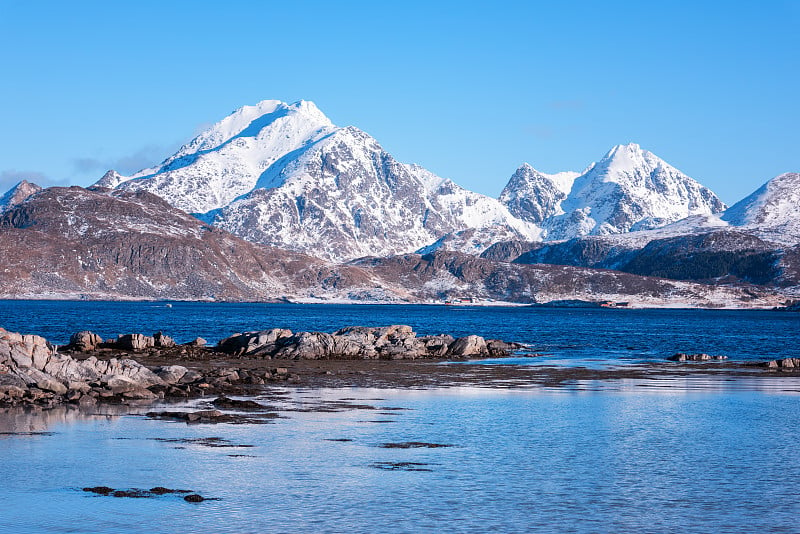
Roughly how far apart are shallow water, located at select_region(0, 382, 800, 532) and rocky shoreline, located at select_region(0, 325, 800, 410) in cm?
737

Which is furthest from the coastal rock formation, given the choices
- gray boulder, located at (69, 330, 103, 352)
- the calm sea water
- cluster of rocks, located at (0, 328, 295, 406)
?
gray boulder, located at (69, 330, 103, 352)

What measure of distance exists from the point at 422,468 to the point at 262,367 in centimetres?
4125

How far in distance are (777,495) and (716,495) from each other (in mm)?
1697

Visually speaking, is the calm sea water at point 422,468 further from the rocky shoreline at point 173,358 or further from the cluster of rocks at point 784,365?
the cluster of rocks at point 784,365

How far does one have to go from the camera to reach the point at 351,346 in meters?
89.7

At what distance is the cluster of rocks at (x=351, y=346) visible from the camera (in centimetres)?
8650

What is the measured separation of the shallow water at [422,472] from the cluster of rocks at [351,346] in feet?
131

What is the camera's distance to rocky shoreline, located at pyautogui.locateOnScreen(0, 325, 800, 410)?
50250 mm

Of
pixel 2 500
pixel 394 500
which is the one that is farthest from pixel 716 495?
pixel 2 500

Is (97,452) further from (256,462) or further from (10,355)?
(10,355)

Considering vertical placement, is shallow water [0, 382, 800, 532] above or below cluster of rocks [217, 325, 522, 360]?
below

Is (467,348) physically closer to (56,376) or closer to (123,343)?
(123,343)

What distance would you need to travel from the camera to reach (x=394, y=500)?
26094 millimetres

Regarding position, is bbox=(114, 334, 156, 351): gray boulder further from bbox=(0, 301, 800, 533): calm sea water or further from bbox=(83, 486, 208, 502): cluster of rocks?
bbox=(83, 486, 208, 502): cluster of rocks
